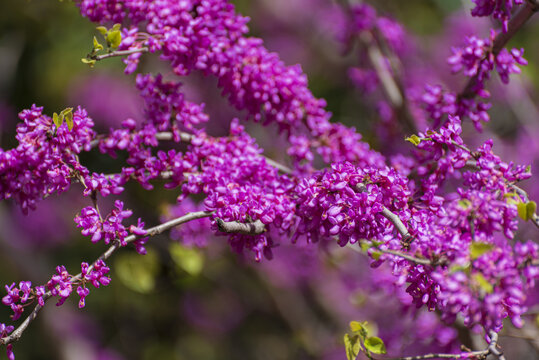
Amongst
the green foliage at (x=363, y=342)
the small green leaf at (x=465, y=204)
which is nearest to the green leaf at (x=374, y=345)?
the green foliage at (x=363, y=342)

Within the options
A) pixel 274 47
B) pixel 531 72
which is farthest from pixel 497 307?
pixel 274 47

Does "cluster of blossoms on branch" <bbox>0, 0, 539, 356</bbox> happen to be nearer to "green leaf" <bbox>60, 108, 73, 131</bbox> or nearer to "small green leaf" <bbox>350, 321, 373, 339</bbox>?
"green leaf" <bbox>60, 108, 73, 131</bbox>

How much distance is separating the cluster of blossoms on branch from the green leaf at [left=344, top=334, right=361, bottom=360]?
10.4 inches

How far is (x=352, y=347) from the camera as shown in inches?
68.0

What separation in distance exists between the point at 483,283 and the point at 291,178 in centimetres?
96

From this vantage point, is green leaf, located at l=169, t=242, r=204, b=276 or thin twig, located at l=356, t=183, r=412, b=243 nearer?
thin twig, located at l=356, t=183, r=412, b=243

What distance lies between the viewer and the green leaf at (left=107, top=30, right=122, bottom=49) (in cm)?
173

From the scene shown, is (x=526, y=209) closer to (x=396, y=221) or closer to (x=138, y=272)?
(x=396, y=221)

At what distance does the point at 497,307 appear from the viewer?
1271mm

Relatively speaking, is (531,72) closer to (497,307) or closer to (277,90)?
(277,90)

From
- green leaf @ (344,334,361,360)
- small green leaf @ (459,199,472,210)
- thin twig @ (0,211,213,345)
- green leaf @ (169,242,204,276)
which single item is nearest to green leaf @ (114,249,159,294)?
green leaf @ (169,242,204,276)

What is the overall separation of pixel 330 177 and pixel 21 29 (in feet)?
14.1

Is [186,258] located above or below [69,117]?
above

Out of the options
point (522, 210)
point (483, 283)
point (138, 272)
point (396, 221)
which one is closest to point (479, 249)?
point (483, 283)
